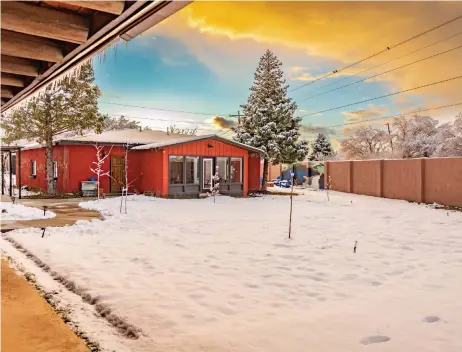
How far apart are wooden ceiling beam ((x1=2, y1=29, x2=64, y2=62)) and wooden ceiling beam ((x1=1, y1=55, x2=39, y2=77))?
1.28 feet

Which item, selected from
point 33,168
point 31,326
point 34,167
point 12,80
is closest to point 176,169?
point 34,167

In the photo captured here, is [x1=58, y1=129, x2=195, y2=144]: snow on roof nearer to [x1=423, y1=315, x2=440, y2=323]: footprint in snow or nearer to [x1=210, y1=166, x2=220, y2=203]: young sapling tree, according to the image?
[x1=210, y1=166, x2=220, y2=203]: young sapling tree

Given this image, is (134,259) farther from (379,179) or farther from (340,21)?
(379,179)

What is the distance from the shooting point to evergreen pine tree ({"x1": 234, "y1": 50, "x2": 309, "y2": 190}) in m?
24.6

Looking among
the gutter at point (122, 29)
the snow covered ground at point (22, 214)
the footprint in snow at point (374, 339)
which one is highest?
the gutter at point (122, 29)

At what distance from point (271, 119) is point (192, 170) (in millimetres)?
7880

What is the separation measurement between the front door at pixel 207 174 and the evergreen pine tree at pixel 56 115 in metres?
6.62

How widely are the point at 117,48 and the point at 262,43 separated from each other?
2524 cm

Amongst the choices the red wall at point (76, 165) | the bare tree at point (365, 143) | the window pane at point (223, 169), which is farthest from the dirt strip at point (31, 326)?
the bare tree at point (365, 143)

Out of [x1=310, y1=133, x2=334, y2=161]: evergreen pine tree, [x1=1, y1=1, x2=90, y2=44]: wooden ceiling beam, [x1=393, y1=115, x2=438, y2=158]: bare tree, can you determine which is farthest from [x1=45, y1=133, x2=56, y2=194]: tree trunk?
[x1=310, y1=133, x2=334, y2=161]: evergreen pine tree

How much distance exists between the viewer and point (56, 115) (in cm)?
1875

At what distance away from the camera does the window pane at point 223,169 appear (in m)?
21.1

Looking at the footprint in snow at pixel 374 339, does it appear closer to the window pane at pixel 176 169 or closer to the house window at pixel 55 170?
the window pane at pixel 176 169

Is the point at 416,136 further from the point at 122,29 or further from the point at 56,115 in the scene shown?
the point at 122,29
